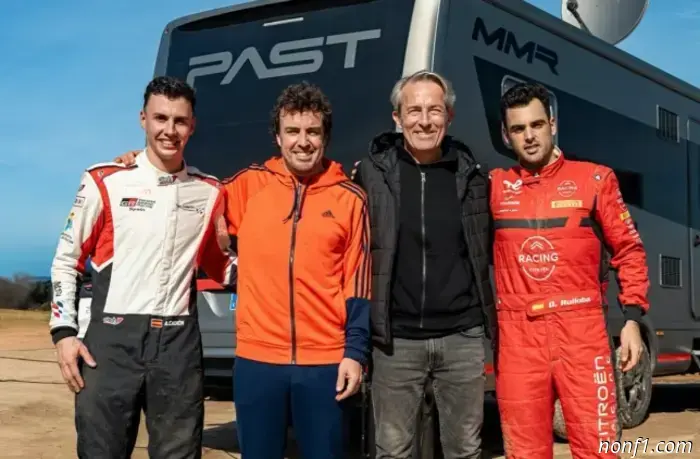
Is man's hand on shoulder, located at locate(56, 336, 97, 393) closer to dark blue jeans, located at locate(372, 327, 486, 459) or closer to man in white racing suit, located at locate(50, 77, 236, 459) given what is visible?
man in white racing suit, located at locate(50, 77, 236, 459)

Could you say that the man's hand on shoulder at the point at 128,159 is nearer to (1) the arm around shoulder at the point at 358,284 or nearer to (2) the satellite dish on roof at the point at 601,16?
(1) the arm around shoulder at the point at 358,284

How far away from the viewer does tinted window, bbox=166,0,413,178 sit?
458 cm

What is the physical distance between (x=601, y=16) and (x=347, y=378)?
20.7 feet

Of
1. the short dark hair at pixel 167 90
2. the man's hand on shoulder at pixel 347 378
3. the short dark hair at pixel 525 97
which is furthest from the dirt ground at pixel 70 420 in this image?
the short dark hair at pixel 525 97

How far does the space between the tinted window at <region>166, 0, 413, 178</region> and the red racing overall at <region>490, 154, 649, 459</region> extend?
1.37 m

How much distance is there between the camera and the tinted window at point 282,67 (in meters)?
4.58

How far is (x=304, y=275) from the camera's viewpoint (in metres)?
2.96

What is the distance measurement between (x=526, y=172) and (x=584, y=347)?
0.76 meters

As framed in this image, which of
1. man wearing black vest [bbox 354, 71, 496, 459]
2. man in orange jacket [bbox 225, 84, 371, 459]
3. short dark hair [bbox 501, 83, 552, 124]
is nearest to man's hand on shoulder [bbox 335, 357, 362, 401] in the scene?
man in orange jacket [bbox 225, 84, 371, 459]

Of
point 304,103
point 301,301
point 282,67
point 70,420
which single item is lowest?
point 70,420

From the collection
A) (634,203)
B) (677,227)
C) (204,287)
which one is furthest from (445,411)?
(677,227)

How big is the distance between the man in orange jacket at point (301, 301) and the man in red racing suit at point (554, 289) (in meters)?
0.68

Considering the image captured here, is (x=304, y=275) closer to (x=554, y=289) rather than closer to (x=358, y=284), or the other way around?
(x=358, y=284)

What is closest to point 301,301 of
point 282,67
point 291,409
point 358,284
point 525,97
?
point 358,284
